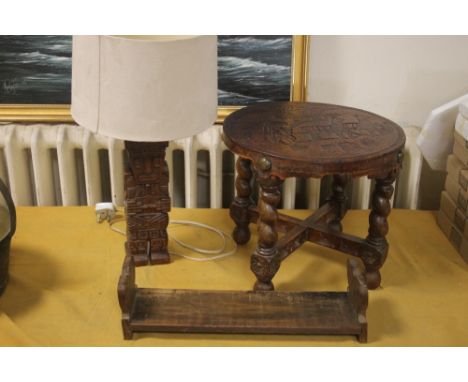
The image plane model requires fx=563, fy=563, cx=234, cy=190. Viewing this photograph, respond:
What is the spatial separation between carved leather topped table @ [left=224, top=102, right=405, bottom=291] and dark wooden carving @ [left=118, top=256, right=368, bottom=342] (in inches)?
3.1

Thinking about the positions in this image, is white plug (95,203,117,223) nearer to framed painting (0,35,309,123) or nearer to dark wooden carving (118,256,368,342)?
framed painting (0,35,309,123)

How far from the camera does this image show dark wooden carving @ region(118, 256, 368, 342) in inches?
50.4

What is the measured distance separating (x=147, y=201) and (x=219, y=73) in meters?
0.54

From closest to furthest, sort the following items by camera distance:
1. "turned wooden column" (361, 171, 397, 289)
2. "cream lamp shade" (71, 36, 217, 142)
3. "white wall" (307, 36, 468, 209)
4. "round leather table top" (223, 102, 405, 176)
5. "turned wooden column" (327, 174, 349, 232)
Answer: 1. "cream lamp shade" (71, 36, 217, 142)
2. "round leather table top" (223, 102, 405, 176)
3. "turned wooden column" (361, 171, 397, 289)
4. "turned wooden column" (327, 174, 349, 232)
5. "white wall" (307, 36, 468, 209)

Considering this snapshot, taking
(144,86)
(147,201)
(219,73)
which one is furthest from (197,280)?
(219,73)

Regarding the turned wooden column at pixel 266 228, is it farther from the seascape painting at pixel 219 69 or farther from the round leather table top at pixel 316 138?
the seascape painting at pixel 219 69

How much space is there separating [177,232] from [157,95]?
625 mm

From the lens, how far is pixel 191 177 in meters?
1.82

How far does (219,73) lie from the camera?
178 centimetres

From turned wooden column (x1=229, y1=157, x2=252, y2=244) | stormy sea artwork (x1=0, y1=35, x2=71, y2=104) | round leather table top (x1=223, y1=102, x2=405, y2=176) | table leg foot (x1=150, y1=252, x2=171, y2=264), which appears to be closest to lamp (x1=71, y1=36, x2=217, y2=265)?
round leather table top (x1=223, y1=102, x2=405, y2=176)

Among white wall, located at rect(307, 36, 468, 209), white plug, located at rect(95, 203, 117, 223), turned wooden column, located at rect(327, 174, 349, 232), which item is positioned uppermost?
white wall, located at rect(307, 36, 468, 209)

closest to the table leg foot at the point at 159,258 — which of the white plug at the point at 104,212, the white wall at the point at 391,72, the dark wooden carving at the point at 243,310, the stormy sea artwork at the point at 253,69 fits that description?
the dark wooden carving at the point at 243,310

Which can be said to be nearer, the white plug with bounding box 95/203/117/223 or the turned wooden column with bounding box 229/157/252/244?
the turned wooden column with bounding box 229/157/252/244

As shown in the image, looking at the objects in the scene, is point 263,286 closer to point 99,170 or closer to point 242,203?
point 242,203
